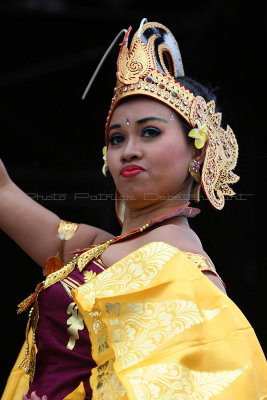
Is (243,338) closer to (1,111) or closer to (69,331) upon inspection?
(69,331)

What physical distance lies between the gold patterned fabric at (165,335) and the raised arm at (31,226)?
0.62 meters

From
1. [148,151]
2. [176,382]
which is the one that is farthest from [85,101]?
[176,382]

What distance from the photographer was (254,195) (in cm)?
253

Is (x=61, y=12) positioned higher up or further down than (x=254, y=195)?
higher up

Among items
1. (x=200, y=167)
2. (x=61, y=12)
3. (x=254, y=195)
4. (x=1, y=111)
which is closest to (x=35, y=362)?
(x=200, y=167)

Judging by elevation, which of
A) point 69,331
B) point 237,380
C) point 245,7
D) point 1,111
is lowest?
point 237,380

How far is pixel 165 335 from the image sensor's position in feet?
4.17

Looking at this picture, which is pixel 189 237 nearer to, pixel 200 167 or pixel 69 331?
pixel 200 167

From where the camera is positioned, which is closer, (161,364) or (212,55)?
(161,364)

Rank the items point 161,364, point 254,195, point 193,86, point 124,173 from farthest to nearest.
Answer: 1. point 254,195
2. point 193,86
3. point 124,173
4. point 161,364

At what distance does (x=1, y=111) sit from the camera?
2.83 metres

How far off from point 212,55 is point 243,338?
161cm

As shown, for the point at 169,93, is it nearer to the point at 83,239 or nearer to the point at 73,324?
the point at 83,239

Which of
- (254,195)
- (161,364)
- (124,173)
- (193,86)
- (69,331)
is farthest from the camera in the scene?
(254,195)
